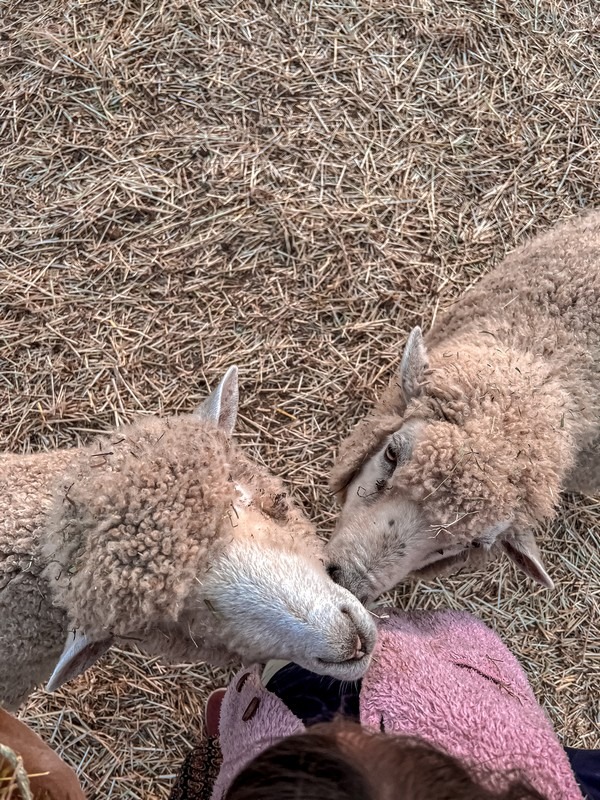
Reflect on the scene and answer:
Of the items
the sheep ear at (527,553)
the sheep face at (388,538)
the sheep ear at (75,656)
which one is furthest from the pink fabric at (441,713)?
the sheep ear at (75,656)

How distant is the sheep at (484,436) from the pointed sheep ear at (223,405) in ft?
2.08

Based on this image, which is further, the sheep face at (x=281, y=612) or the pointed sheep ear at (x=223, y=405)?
the pointed sheep ear at (x=223, y=405)

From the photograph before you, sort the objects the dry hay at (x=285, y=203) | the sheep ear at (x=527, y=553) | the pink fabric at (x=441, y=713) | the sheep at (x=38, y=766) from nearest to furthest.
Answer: the sheep at (x=38, y=766), the pink fabric at (x=441, y=713), the sheep ear at (x=527, y=553), the dry hay at (x=285, y=203)

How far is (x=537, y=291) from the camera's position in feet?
8.00

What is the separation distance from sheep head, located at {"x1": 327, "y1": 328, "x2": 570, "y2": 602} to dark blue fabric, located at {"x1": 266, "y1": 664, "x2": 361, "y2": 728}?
33 centimetres

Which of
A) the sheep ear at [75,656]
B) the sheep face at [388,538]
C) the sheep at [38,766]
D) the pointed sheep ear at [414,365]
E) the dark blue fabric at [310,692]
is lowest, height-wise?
the dark blue fabric at [310,692]

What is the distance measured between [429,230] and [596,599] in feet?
7.44

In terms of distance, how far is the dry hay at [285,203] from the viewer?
2.99 metres

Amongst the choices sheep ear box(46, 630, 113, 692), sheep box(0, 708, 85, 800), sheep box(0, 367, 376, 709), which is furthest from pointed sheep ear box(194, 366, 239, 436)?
sheep box(0, 708, 85, 800)

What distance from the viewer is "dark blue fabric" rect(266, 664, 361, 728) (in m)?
1.92

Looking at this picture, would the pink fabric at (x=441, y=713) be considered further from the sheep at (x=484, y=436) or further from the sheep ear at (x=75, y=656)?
the sheep ear at (x=75, y=656)

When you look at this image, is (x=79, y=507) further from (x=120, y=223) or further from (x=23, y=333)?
(x=120, y=223)

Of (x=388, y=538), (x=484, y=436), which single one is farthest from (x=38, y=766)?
(x=484, y=436)

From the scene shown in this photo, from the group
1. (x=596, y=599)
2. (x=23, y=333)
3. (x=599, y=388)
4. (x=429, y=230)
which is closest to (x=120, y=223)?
(x=23, y=333)
